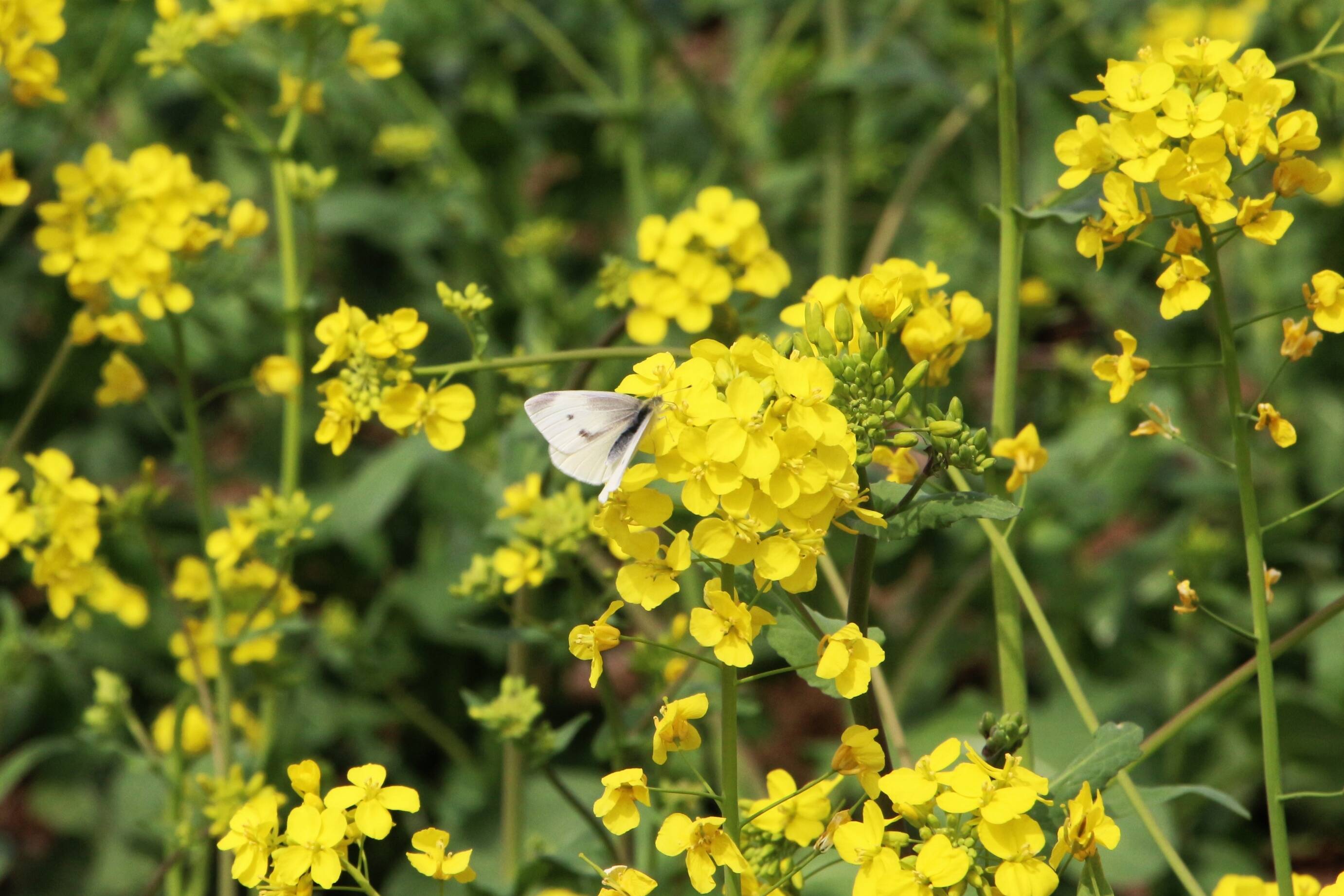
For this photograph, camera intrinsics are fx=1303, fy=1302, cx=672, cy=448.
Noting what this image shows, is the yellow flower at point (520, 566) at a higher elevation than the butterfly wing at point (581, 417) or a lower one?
lower

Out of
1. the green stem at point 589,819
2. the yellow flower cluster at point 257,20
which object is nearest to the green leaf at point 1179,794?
the green stem at point 589,819

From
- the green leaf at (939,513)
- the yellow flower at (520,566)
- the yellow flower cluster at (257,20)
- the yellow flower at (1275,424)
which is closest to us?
the green leaf at (939,513)

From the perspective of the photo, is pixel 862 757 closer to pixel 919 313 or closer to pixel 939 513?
pixel 939 513

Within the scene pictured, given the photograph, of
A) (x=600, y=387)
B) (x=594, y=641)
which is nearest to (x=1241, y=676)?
(x=594, y=641)

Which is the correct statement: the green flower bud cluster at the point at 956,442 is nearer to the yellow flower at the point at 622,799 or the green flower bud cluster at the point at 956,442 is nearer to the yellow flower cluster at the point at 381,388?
the yellow flower at the point at 622,799

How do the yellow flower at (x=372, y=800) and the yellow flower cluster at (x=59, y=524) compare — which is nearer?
the yellow flower at (x=372, y=800)
